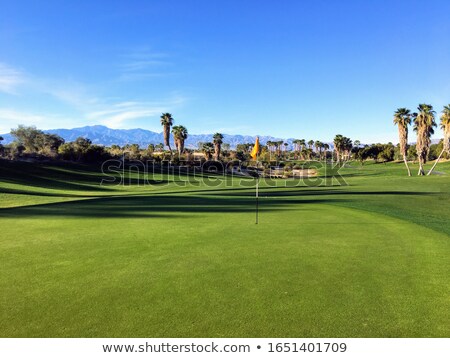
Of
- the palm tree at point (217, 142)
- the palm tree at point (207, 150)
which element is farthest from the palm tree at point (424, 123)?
the palm tree at point (207, 150)

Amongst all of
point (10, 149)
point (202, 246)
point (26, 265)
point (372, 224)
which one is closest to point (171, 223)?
point (202, 246)

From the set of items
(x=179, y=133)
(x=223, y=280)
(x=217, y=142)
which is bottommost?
(x=223, y=280)

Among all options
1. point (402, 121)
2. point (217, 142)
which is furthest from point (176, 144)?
point (402, 121)

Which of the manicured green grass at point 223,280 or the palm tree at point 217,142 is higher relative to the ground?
the palm tree at point 217,142

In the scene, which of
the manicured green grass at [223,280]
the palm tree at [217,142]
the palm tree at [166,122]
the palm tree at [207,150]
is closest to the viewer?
the manicured green grass at [223,280]

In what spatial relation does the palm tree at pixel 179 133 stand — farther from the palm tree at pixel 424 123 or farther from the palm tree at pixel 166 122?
the palm tree at pixel 424 123

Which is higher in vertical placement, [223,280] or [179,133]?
[179,133]

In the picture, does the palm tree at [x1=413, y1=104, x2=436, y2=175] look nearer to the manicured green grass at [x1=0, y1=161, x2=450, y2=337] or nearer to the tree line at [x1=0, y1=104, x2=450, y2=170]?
the tree line at [x1=0, y1=104, x2=450, y2=170]

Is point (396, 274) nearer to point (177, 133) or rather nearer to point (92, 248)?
point (92, 248)

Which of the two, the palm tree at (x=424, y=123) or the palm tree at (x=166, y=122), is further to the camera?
the palm tree at (x=166, y=122)

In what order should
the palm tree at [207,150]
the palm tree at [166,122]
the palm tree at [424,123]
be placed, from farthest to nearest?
1. the palm tree at [207,150]
2. the palm tree at [166,122]
3. the palm tree at [424,123]

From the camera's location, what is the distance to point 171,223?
42.0 feet

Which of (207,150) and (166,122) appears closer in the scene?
(166,122)

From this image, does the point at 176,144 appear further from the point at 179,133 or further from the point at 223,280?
the point at 223,280
